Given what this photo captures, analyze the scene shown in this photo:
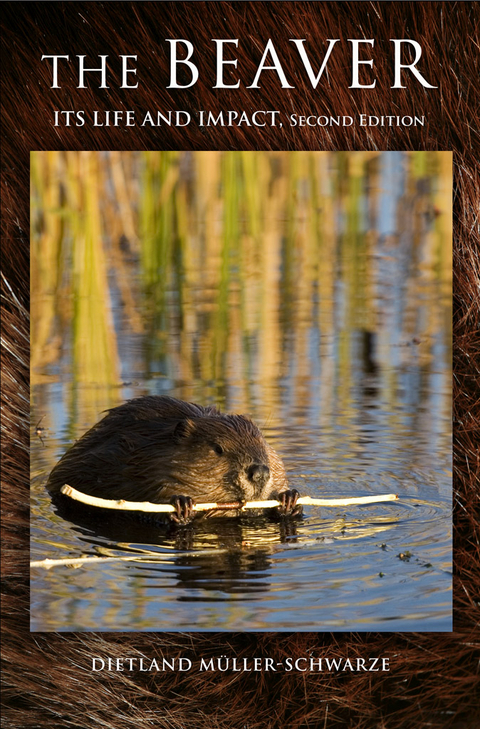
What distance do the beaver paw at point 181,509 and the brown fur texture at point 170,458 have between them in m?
0.11

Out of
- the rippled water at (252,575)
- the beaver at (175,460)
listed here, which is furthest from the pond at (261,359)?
the beaver at (175,460)

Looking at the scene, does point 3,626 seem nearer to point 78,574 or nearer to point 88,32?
point 78,574

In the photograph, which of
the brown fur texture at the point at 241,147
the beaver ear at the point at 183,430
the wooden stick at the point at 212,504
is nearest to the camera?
the brown fur texture at the point at 241,147

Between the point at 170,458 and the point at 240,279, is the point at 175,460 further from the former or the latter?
the point at 240,279

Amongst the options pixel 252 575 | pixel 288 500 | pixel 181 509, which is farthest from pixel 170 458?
pixel 252 575

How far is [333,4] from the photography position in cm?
679

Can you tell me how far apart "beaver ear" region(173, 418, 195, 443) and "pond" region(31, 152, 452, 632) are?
1.64 ft

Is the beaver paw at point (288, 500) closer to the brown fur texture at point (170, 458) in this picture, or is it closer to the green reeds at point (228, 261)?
the brown fur texture at point (170, 458)

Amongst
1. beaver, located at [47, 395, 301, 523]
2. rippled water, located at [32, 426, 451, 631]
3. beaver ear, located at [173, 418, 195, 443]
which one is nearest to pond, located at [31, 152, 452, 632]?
rippled water, located at [32, 426, 451, 631]

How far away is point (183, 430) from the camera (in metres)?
7.14

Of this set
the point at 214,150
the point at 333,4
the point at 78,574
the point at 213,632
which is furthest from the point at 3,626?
the point at 333,4

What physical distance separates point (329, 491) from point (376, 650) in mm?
911

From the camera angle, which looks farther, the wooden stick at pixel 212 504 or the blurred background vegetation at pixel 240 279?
the blurred background vegetation at pixel 240 279

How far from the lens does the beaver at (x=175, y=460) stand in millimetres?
6988
